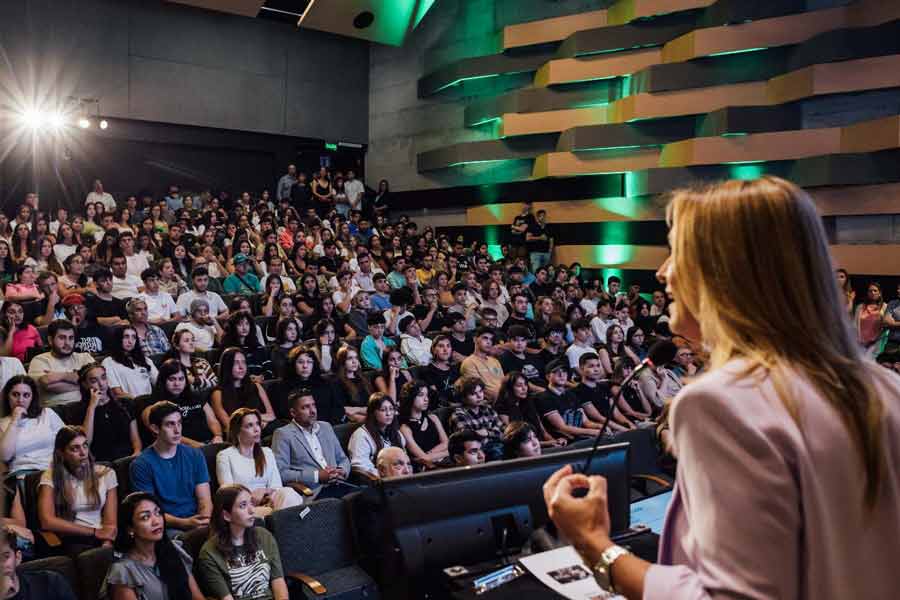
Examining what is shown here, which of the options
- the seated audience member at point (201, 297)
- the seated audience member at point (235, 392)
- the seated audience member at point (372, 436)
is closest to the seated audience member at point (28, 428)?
the seated audience member at point (235, 392)

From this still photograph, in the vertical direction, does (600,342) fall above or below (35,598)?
above

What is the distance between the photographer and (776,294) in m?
0.81

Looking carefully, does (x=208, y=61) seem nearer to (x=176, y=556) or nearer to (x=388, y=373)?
(x=388, y=373)

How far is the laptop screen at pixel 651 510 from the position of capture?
4.18m

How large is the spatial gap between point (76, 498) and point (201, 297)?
307 centimetres

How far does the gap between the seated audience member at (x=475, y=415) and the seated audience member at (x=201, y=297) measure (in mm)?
2239

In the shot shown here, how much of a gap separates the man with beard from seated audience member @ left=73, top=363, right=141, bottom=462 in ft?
3.55

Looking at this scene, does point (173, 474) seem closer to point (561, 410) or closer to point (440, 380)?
point (440, 380)

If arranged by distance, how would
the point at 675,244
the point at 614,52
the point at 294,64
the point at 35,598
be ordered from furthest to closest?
the point at 294,64 → the point at 614,52 → the point at 35,598 → the point at 675,244

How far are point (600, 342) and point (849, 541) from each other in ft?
22.9

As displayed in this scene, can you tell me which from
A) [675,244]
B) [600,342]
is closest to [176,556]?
[675,244]

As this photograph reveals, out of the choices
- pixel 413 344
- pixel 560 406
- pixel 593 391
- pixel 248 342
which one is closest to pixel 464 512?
pixel 560 406

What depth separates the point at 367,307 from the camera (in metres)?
7.04

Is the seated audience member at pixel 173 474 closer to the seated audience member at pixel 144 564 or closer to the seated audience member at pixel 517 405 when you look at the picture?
the seated audience member at pixel 144 564
